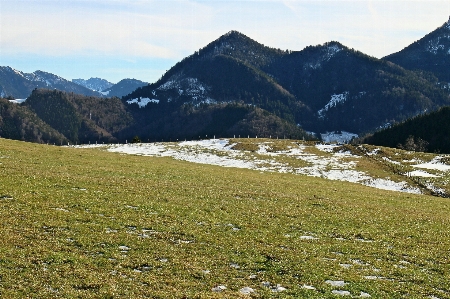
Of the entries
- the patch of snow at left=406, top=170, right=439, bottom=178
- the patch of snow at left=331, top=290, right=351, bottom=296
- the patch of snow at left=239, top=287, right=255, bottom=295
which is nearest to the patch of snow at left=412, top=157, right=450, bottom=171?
the patch of snow at left=406, top=170, right=439, bottom=178

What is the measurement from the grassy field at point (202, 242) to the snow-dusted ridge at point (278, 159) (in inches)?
1159

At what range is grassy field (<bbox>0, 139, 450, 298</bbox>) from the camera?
16812mm

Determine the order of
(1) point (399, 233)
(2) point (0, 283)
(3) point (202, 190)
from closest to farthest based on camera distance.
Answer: (2) point (0, 283)
(1) point (399, 233)
(3) point (202, 190)

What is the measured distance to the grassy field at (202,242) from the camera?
16.8 metres

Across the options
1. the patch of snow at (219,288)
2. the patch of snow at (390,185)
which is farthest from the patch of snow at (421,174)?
the patch of snow at (219,288)

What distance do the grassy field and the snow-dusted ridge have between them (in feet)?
96.6

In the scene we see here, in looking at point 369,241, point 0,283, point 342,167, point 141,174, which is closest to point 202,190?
point 141,174

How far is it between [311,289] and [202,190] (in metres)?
23.1

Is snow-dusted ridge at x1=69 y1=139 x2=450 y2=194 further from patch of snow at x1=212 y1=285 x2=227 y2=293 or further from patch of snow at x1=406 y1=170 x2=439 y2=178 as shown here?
patch of snow at x1=212 y1=285 x2=227 y2=293

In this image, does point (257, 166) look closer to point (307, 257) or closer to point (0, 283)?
point (307, 257)

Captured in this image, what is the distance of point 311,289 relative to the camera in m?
17.2

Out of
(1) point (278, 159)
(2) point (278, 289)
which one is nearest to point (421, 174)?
(1) point (278, 159)

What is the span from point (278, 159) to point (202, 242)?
65.1 meters

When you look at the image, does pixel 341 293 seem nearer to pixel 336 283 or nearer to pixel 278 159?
pixel 336 283
